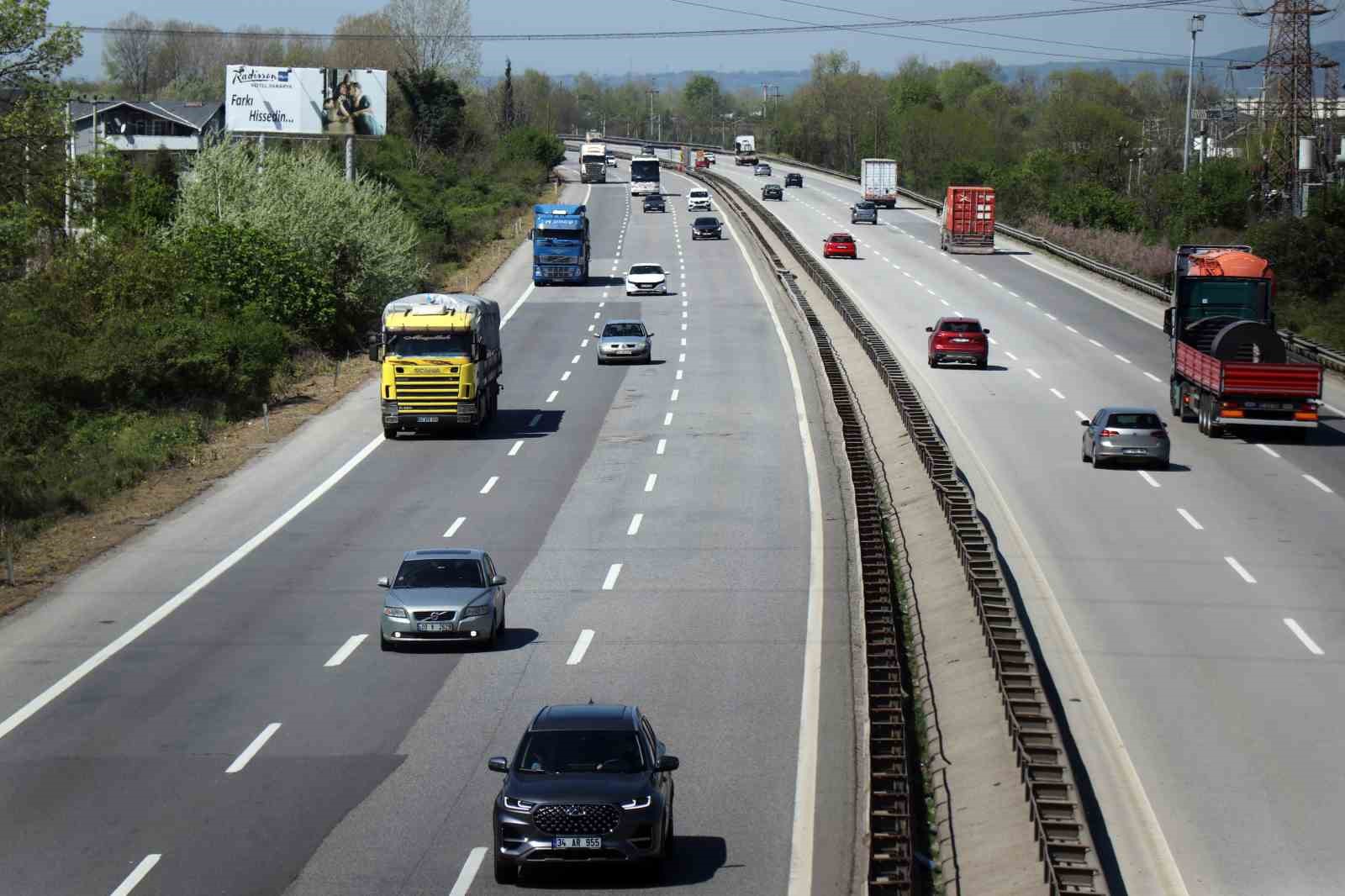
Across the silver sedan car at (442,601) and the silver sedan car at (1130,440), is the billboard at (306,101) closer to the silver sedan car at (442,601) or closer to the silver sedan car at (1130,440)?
the silver sedan car at (1130,440)

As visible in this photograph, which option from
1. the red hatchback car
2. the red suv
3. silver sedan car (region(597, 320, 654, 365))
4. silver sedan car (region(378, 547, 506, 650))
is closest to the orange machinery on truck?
the red suv

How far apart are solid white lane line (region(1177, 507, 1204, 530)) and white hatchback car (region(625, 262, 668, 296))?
134ft

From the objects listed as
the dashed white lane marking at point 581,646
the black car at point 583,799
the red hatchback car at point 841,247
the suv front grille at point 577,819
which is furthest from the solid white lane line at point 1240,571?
the red hatchback car at point 841,247

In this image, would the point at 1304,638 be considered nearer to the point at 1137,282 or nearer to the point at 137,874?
the point at 137,874

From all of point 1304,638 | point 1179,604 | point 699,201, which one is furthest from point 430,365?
point 699,201

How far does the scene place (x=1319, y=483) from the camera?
37.8m

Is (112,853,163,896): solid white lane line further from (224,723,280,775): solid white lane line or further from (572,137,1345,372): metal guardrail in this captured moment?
(572,137,1345,372): metal guardrail

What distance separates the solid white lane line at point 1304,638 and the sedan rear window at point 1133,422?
13.1 meters

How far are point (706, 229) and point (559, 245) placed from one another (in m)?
21.8

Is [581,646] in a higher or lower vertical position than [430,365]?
lower

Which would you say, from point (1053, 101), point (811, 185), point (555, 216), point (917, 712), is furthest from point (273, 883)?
point (1053, 101)

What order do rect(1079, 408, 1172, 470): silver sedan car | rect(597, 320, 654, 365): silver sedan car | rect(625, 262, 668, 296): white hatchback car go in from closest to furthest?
1. rect(1079, 408, 1172, 470): silver sedan car
2. rect(597, 320, 654, 365): silver sedan car
3. rect(625, 262, 668, 296): white hatchback car

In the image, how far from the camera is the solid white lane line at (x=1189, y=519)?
33.2m

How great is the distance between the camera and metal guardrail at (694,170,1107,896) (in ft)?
50.4
